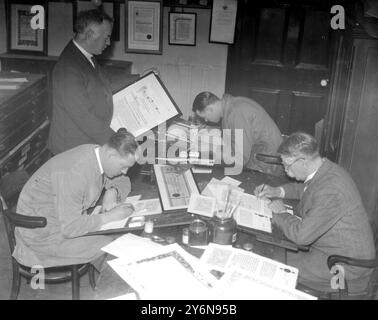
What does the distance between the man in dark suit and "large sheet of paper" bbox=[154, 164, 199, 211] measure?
57 cm

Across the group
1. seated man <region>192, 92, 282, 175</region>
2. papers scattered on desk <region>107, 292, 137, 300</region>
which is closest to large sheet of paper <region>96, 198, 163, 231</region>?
papers scattered on desk <region>107, 292, 137, 300</region>

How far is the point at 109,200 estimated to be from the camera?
9.01ft

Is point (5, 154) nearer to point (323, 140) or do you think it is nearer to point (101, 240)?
point (101, 240)

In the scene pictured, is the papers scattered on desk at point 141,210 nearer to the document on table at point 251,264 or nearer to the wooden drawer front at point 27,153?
the document on table at point 251,264

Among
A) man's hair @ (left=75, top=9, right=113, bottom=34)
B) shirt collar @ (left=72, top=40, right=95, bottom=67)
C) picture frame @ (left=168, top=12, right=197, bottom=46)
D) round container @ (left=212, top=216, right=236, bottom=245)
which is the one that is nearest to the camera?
round container @ (left=212, top=216, right=236, bottom=245)

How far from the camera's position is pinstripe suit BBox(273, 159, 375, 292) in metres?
2.45

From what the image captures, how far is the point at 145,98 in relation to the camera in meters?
3.53

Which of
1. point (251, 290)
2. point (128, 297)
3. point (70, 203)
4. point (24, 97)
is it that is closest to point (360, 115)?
point (251, 290)

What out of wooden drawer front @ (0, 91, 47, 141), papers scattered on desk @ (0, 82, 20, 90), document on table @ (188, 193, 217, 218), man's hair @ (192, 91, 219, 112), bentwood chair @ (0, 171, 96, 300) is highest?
man's hair @ (192, 91, 219, 112)

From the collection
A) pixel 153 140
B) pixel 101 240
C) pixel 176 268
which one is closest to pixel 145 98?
pixel 153 140

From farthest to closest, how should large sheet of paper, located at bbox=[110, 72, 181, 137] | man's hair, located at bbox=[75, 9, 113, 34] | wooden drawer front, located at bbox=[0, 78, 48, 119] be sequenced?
1. wooden drawer front, located at bbox=[0, 78, 48, 119]
2. large sheet of paper, located at bbox=[110, 72, 181, 137]
3. man's hair, located at bbox=[75, 9, 113, 34]

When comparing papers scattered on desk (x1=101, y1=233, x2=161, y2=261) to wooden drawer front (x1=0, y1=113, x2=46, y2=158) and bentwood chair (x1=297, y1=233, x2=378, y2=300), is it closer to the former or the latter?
bentwood chair (x1=297, y1=233, x2=378, y2=300)

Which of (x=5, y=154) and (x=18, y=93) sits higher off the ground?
(x=18, y=93)
